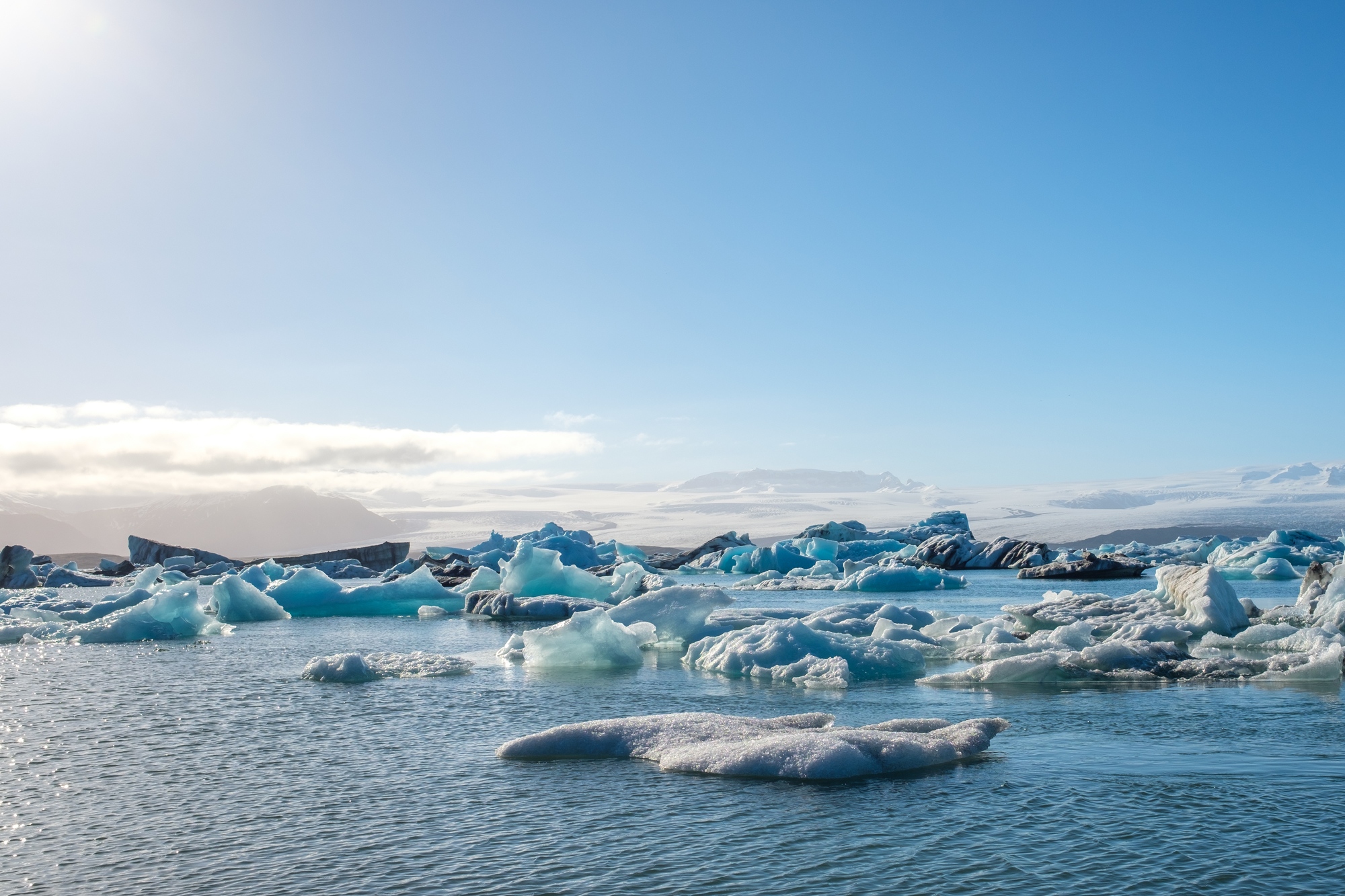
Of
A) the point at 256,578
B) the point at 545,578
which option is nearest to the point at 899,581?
the point at 545,578

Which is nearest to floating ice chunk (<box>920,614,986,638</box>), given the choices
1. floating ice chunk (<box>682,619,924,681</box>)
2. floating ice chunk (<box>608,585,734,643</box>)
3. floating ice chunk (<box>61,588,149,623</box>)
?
floating ice chunk (<box>682,619,924,681</box>)

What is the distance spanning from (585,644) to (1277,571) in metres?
31.1

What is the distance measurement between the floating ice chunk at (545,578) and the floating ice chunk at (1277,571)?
79.0 ft

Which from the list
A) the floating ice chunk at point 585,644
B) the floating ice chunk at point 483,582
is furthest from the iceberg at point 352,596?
the floating ice chunk at point 585,644

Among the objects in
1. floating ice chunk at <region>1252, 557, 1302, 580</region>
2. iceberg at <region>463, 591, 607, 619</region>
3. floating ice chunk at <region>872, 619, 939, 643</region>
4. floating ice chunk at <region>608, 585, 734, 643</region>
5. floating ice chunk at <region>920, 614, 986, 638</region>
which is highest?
floating ice chunk at <region>608, 585, 734, 643</region>

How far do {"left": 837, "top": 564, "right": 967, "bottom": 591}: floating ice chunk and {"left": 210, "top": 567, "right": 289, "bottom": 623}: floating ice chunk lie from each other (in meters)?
18.9

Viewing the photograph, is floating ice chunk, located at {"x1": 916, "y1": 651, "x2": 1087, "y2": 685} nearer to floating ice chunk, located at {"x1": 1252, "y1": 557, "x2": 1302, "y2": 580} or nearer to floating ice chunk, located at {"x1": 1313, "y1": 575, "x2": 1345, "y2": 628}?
floating ice chunk, located at {"x1": 1313, "y1": 575, "x2": 1345, "y2": 628}

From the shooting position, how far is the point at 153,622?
19.5 m

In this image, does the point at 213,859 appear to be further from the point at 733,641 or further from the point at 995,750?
the point at 733,641

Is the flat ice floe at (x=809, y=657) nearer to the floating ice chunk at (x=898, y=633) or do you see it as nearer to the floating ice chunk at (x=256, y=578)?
the floating ice chunk at (x=898, y=633)

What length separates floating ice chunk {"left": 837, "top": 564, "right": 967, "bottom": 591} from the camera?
3528cm

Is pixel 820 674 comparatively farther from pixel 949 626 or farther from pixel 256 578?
pixel 256 578

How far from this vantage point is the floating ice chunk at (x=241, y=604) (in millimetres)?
24219

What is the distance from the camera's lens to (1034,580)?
39.5 meters
